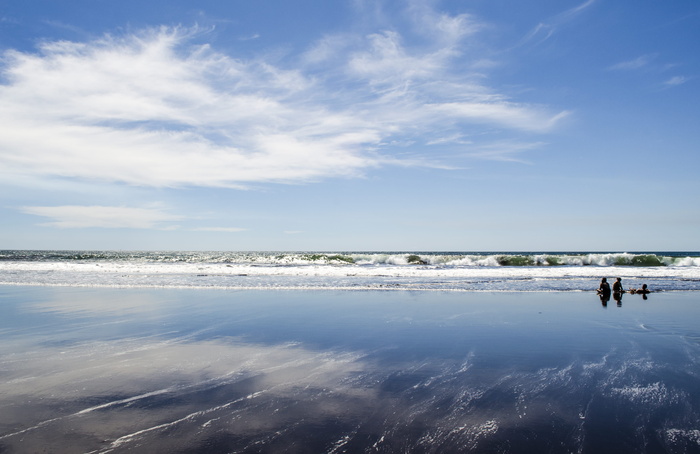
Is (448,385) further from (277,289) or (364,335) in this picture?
(277,289)

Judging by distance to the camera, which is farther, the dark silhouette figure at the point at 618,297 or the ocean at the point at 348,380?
the dark silhouette figure at the point at 618,297

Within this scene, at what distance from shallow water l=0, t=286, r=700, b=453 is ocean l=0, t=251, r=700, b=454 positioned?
0.11 ft

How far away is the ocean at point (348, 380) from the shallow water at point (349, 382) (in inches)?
1.3

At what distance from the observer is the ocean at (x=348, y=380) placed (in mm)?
4773

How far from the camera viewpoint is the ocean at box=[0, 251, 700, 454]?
15.7 feet

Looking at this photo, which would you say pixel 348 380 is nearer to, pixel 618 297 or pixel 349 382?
pixel 349 382

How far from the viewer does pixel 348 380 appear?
22.7 ft

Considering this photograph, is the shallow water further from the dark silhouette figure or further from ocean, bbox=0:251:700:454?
the dark silhouette figure

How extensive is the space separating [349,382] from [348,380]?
11 centimetres

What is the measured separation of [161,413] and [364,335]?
229 inches

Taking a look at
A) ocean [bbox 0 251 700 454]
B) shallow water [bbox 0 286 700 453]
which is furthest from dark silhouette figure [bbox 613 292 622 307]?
shallow water [bbox 0 286 700 453]

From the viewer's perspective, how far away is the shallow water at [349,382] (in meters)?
4.79

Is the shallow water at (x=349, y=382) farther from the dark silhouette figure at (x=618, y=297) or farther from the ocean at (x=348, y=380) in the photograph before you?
the dark silhouette figure at (x=618, y=297)

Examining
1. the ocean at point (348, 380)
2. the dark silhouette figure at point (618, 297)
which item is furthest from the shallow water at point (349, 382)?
the dark silhouette figure at point (618, 297)
